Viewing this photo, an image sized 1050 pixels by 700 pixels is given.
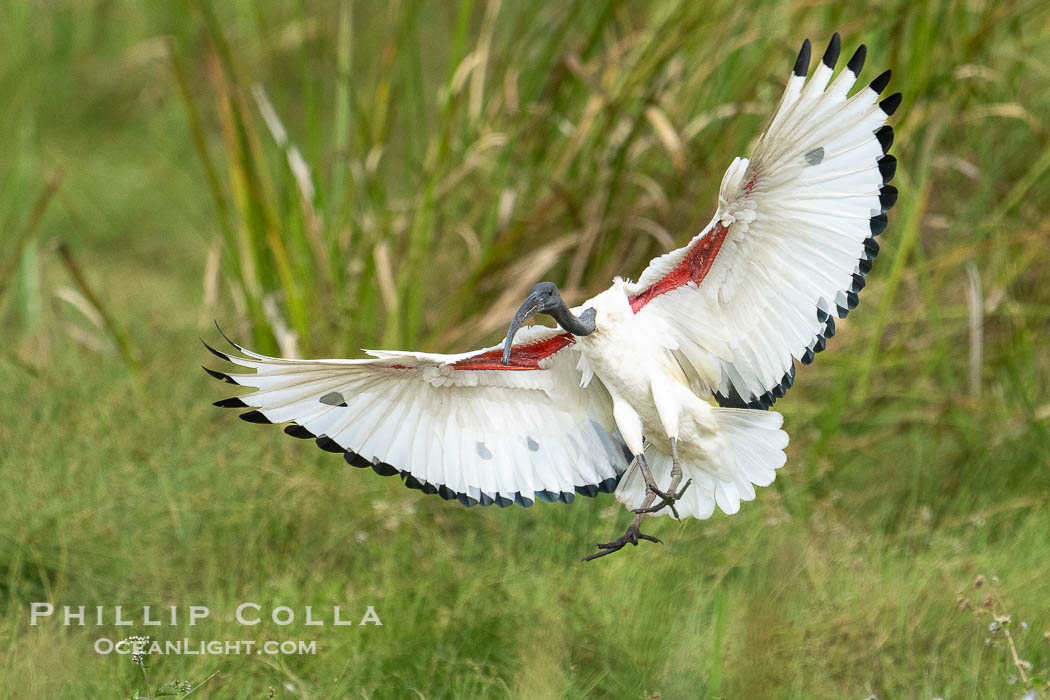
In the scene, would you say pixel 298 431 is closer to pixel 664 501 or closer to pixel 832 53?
pixel 664 501

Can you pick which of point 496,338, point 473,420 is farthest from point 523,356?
point 496,338

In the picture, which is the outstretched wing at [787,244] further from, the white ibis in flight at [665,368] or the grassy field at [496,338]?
the grassy field at [496,338]

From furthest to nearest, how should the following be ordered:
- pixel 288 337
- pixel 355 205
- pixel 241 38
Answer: pixel 241 38, pixel 355 205, pixel 288 337

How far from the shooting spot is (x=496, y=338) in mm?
4223

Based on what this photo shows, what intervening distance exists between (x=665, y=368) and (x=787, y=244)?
399mm

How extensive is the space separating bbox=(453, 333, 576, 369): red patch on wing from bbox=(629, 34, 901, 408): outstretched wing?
0.20 m

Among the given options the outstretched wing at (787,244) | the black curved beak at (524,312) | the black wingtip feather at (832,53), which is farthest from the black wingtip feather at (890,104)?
the black curved beak at (524,312)

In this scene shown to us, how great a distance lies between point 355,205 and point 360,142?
0.24 metres

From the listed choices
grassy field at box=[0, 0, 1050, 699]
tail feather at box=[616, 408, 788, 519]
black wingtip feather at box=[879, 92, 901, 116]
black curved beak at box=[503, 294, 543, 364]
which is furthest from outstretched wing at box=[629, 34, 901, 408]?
grassy field at box=[0, 0, 1050, 699]

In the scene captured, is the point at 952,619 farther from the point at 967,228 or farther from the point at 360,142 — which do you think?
the point at 360,142

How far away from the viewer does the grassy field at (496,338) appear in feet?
9.94

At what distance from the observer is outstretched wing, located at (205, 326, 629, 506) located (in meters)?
2.74

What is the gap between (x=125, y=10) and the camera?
→ 25.1ft

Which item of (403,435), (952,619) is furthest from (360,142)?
(952,619)
